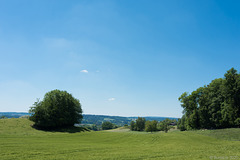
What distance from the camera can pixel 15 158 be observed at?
15.2m

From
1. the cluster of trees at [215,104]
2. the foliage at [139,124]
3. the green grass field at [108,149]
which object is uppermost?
the cluster of trees at [215,104]

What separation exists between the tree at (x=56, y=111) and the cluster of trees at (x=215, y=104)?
53.2 metres

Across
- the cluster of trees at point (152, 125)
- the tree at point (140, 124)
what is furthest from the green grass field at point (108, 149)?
the tree at point (140, 124)

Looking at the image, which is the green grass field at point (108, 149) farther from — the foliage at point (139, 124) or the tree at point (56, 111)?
the foliage at point (139, 124)

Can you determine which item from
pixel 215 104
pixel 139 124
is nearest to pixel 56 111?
pixel 215 104

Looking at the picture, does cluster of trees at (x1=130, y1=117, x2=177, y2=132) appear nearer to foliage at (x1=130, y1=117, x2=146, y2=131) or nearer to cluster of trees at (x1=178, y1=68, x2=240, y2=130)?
foliage at (x1=130, y1=117, x2=146, y2=131)

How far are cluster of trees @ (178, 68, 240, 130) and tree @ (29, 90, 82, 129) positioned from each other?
53.2 metres

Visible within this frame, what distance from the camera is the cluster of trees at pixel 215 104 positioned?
55.9 meters

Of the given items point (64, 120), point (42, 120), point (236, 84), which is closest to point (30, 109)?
point (42, 120)

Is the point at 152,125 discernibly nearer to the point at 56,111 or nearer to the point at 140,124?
the point at 140,124

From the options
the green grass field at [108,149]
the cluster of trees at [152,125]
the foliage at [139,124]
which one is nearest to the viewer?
the green grass field at [108,149]

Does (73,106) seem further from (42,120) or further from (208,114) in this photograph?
(208,114)

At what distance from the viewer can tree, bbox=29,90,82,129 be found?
199ft

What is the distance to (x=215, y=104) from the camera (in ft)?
208
